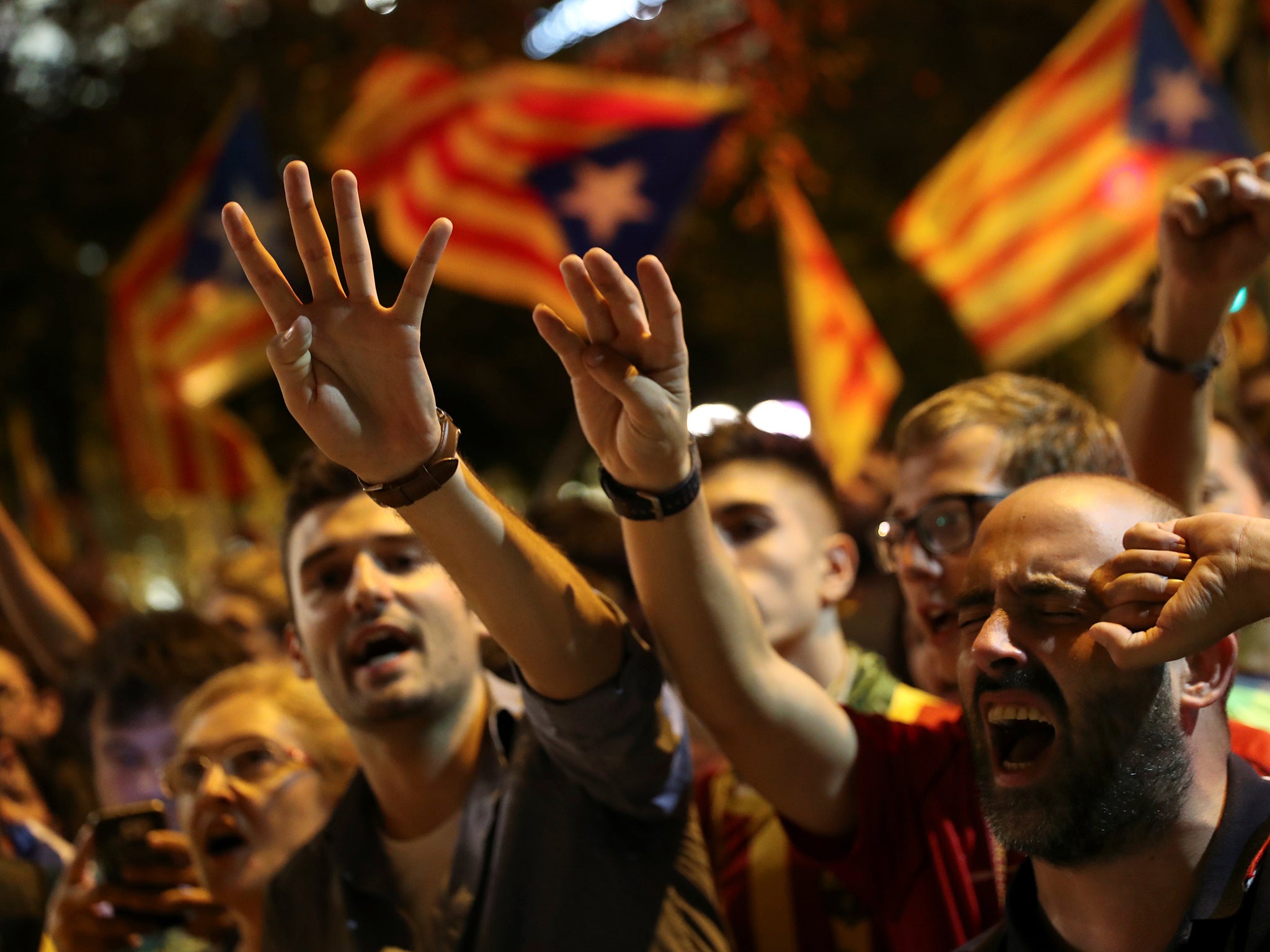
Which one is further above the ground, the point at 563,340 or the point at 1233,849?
the point at 563,340

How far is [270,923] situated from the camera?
9.20 ft

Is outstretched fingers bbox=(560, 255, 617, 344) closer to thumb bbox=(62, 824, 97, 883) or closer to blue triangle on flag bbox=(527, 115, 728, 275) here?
thumb bbox=(62, 824, 97, 883)

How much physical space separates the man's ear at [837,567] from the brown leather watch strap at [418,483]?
1575mm

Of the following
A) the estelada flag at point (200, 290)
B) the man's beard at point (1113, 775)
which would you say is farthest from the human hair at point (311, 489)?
the estelada flag at point (200, 290)

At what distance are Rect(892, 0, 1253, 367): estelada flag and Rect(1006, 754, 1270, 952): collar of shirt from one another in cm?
423

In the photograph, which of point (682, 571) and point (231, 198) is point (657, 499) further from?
point (231, 198)

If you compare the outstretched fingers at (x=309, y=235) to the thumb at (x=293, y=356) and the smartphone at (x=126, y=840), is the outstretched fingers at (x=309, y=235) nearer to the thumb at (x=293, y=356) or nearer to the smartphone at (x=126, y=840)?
the thumb at (x=293, y=356)

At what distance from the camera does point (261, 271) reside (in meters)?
2.19

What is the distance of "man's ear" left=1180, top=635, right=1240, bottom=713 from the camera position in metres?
1.99

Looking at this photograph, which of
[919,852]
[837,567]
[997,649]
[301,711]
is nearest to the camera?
[997,649]

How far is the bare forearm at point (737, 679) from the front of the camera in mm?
2430

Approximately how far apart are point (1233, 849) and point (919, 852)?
30.3 inches

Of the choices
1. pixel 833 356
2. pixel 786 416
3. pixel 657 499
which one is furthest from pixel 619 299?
pixel 786 416

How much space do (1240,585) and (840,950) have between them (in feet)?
4.60
